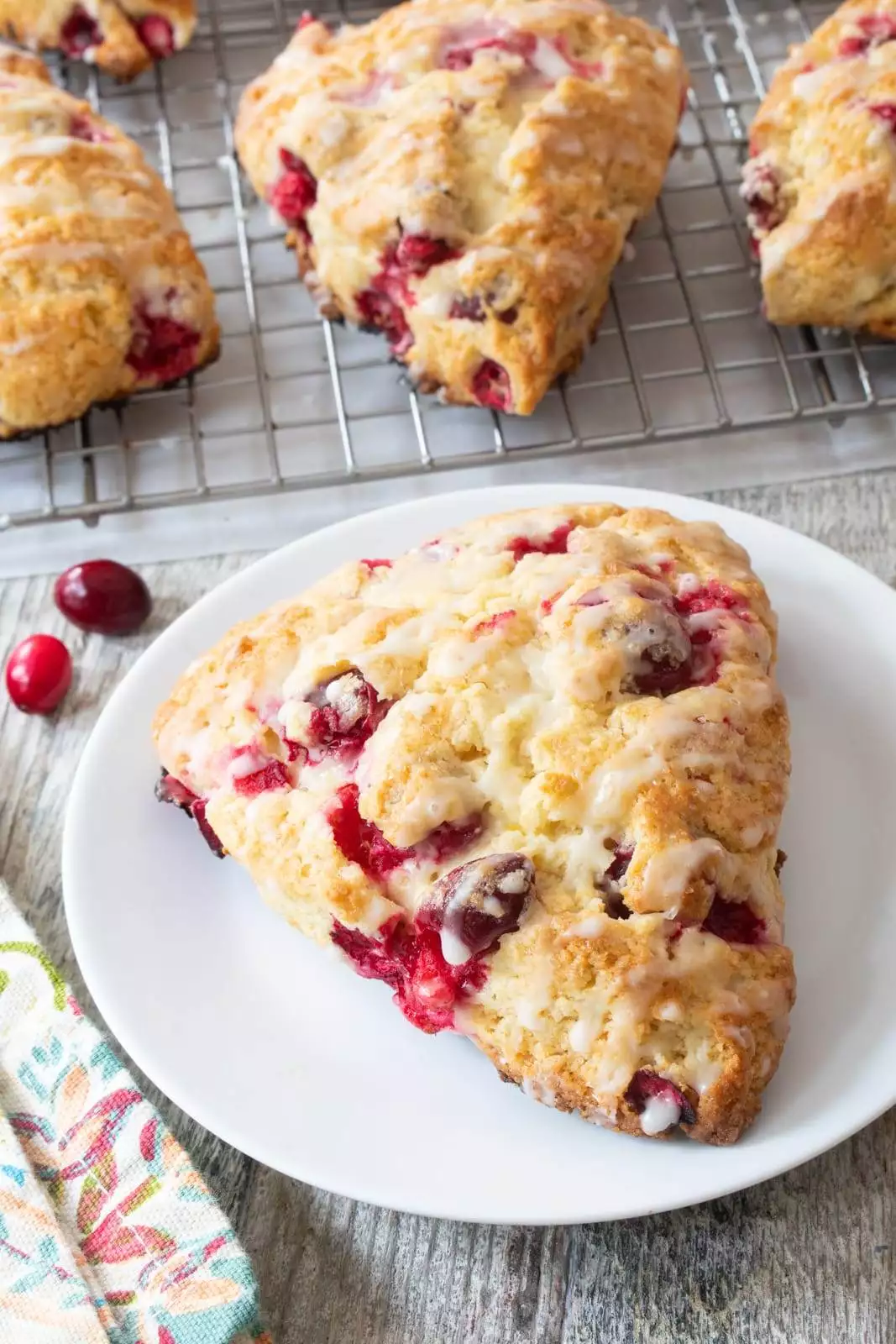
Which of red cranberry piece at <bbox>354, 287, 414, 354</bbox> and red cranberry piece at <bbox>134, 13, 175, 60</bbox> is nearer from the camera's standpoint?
red cranberry piece at <bbox>354, 287, 414, 354</bbox>

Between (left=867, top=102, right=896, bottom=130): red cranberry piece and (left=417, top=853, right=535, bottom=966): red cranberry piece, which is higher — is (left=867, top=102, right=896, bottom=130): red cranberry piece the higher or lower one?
the higher one

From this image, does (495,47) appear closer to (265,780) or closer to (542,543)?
(542,543)

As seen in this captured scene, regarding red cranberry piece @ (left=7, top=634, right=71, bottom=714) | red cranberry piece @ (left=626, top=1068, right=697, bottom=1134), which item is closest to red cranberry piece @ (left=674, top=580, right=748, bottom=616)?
red cranberry piece @ (left=626, top=1068, right=697, bottom=1134)

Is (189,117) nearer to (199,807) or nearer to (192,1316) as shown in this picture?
(199,807)

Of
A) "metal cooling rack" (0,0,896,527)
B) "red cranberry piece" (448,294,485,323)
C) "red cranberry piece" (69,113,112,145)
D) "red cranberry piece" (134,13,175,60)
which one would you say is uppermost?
"red cranberry piece" (69,113,112,145)

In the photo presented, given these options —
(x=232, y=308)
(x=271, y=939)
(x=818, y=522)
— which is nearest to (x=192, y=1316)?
(x=271, y=939)

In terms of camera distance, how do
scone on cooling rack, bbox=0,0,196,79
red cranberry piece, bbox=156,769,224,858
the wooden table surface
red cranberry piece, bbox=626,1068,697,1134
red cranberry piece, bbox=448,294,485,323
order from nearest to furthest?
red cranberry piece, bbox=626,1068,697,1134 < the wooden table surface < red cranberry piece, bbox=156,769,224,858 < red cranberry piece, bbox=448,294,485,323 < scone on cooling rack, bbox=0,0,196,79

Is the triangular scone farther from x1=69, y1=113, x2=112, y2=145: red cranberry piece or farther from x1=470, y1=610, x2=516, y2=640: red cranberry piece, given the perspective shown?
x1=470, y1=610, x2=516, y2=640: red cranberry piece
